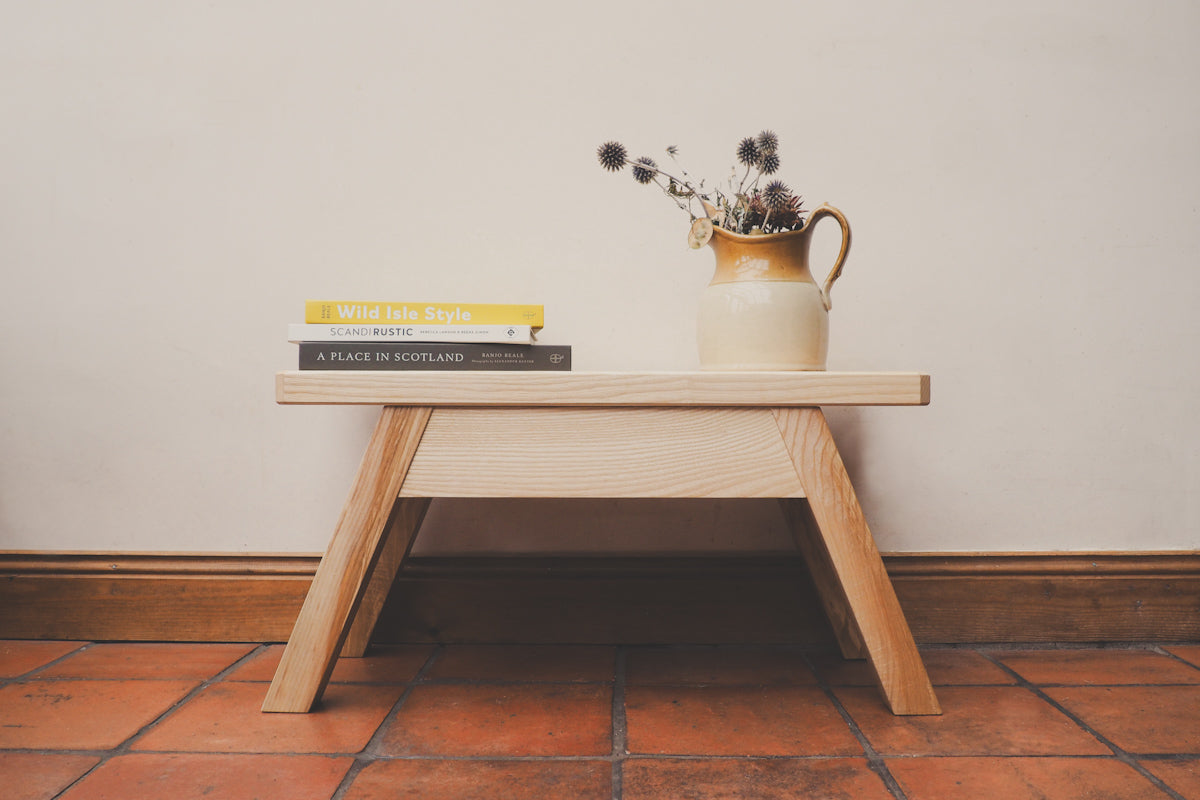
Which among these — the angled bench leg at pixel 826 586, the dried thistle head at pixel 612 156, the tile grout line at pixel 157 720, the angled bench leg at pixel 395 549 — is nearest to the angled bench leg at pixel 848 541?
the angled bench leg at pixel 826 586

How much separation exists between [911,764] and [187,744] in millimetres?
739

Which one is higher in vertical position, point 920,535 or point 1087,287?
point 1087,287

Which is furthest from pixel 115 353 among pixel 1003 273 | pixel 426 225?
pixel 1003 273

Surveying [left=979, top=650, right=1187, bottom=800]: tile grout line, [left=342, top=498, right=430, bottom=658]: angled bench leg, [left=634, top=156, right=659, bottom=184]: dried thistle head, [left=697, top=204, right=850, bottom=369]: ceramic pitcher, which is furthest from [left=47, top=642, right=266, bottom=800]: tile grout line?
[left=979, top=650, right=1187, bottom=800]: tile grout line

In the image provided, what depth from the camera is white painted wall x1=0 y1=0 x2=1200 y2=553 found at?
3.33 ft

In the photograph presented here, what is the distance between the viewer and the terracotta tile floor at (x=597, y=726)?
2.09 feet

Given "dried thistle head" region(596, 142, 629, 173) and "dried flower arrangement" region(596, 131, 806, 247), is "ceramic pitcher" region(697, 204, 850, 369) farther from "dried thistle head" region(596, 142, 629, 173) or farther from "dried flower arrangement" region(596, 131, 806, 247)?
"dried thistle head" region(596, 142, 629, 173)

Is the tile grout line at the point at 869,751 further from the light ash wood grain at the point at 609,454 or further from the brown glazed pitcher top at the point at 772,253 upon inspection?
the brown glazed pitcher top at the point at 772,253

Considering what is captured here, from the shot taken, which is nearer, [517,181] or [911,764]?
[911,764]

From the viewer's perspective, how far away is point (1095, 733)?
2.43 feet

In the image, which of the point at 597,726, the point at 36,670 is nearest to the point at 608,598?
the point at 597,726

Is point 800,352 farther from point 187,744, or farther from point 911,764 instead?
point 187,744

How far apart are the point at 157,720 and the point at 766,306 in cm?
83

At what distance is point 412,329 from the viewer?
79 cm
